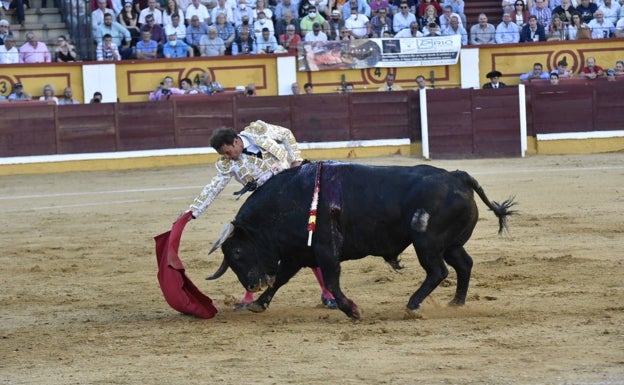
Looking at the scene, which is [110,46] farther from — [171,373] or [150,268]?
[171,373]

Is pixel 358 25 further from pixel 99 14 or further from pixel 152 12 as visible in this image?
pixel 99 14

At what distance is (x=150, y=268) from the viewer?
9.02m

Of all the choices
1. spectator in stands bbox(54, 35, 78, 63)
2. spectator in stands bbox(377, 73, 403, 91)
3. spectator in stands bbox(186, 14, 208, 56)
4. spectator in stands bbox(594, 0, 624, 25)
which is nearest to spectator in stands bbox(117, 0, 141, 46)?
spectator in stands bbox(186, 14, 208, 56)

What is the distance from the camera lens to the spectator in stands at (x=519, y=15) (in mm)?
19297

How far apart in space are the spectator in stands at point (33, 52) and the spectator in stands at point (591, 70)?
8.26 metres

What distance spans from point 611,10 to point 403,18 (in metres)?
3.51

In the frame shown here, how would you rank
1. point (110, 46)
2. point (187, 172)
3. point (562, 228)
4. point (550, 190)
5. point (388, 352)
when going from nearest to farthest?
point (388, 352) < point (562, 228) < point (550, 190) < point (187, 172) < point (110, 46)

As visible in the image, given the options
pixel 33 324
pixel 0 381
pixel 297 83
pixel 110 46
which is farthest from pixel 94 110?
pixel 0 381

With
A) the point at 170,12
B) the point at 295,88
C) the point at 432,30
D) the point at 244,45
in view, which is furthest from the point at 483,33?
the point at 170,12

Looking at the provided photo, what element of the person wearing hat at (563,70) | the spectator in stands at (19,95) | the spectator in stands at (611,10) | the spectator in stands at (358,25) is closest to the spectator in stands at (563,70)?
the person wearing hat at (563,70)

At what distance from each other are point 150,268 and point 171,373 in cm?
382

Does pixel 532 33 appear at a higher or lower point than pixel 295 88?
higher

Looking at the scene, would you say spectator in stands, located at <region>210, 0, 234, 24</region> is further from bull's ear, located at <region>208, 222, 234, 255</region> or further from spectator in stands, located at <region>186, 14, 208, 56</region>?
bull's ear, located at <region>208, 222, 234, 255</region>

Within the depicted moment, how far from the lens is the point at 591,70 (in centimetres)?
1864
